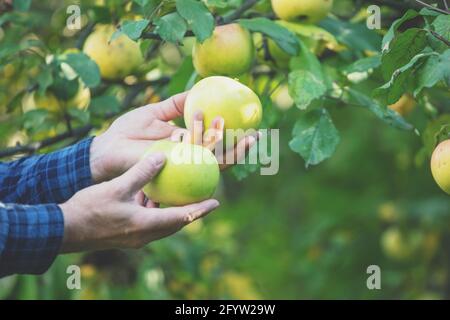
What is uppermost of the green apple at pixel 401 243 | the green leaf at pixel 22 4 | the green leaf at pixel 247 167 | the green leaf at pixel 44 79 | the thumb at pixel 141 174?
the green leaf at pixel 22 4

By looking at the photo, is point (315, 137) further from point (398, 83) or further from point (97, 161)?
point (97, 161)

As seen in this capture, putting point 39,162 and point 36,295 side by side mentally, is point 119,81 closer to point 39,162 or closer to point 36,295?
point 39,162

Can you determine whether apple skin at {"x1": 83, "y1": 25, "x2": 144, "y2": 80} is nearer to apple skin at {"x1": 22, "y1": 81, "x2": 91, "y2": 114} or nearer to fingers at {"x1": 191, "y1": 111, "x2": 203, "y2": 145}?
apple skin at {"x1": 22, "y1": 81, "x2": 91, "y2": 114}

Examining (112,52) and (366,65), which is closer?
(366,65)

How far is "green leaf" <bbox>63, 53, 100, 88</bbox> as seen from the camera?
2391 mm

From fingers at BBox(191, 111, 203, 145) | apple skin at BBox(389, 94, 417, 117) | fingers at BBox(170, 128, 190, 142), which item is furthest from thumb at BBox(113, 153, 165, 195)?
apple skin at BBox(389, 94, 417, 117)

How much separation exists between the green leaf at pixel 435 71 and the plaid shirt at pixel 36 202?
2.82 feet

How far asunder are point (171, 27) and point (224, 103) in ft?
0.76

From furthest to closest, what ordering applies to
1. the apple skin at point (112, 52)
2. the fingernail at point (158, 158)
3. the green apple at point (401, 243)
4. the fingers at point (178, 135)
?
1. the green apple at point (401, 243)
2. the apple skin at point (112, 52)
3. the fingers at point (178, 135)
4. the fingernail at point (158, 158)

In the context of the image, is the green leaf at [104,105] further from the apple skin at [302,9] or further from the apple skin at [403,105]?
the apple skin at [403,105]

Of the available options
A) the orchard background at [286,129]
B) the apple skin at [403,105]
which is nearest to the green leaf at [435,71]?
the orchard background at [286,129]

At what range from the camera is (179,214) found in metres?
1.77

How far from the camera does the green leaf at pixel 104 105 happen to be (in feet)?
8.79

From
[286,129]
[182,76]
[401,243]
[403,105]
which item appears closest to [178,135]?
[182,76]
